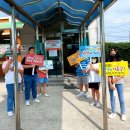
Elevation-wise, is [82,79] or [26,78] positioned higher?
[26,78]

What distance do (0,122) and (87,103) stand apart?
2753 mm

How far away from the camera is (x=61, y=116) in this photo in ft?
22.6

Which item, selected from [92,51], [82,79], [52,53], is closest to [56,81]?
[52,53]

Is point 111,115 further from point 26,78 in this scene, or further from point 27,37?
point 27,37

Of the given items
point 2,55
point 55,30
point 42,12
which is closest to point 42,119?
point 42,12

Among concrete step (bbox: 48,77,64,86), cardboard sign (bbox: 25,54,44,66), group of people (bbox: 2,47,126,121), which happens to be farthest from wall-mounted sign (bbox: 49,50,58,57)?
cardboard sign (bbox: 25,54,44,66)

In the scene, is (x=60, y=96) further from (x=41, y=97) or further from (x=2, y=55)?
(x=2, y=55)

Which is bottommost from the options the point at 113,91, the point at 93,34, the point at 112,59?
the point at 113,91

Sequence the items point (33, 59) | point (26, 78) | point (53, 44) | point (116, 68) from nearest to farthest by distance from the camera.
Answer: point (116, 68) → point (33, 59) → point (26, 78) → point (53, 44)

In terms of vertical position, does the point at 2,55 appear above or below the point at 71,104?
above

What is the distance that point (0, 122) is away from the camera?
660 cm

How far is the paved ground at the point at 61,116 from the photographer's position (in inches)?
240

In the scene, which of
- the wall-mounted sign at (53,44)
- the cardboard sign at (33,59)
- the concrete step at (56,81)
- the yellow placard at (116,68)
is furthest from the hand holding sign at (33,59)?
the wall-mounted sign at (53,44)

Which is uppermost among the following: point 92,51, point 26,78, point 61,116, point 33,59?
point 92,51
